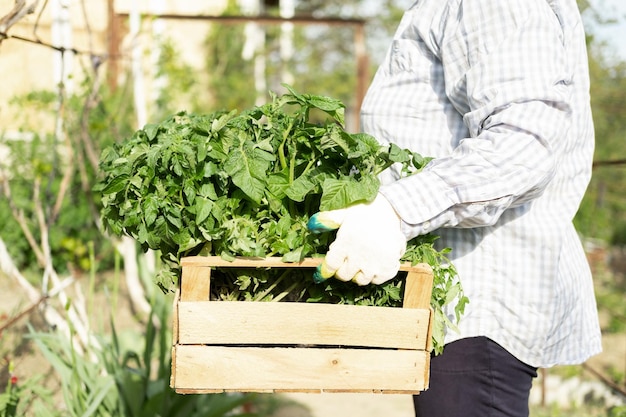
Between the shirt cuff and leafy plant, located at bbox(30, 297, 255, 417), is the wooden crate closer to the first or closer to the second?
the shirt cuff

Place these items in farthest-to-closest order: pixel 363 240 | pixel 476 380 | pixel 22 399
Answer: pixel 22 399
pixel 476 380
pixel 363 240

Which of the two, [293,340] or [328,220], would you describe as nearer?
[328,220]

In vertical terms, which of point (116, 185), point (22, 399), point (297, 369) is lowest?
point (22, 399)

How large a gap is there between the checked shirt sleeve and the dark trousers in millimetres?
328

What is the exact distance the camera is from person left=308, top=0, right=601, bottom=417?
1229 millimetres

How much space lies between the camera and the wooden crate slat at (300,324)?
128 centimetres

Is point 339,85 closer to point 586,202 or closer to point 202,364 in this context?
point 586,202

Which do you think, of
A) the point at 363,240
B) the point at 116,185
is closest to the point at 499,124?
the point at 363,240

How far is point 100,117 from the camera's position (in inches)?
184

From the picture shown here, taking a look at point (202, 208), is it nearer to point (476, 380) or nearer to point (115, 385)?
point (476, 380)

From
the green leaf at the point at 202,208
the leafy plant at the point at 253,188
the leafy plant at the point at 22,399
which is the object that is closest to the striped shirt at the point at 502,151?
the leafy plant at the point at 253,188

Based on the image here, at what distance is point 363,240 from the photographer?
3.86 feet

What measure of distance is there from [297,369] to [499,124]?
574 millimetres

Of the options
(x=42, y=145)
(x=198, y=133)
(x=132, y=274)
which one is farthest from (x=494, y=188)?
(x=42, y=145)
